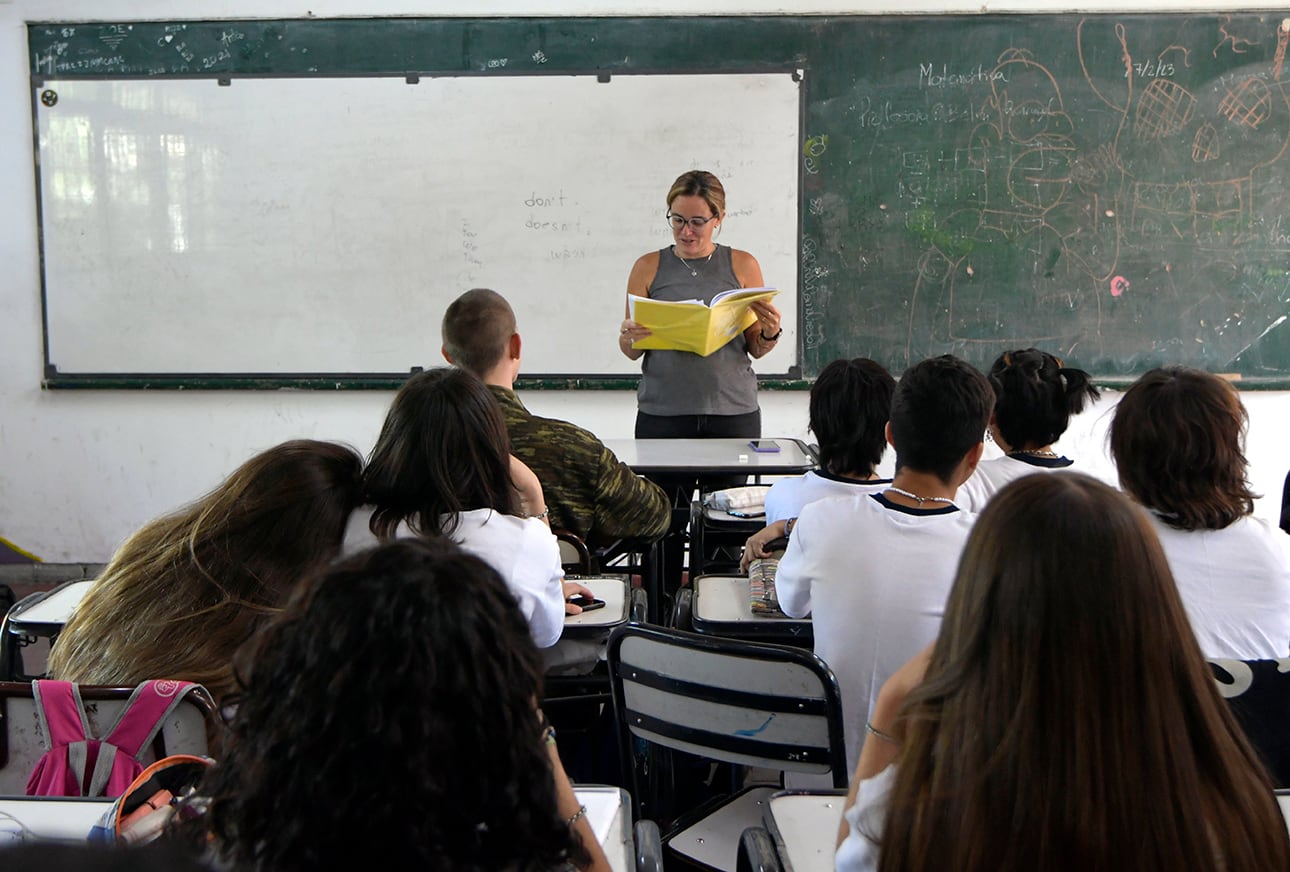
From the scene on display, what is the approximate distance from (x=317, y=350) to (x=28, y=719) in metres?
3.59

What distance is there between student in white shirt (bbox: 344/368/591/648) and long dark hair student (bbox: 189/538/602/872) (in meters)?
1.09

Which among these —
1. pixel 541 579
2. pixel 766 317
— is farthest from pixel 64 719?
pixel 766 317

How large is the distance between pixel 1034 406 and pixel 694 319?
1211 mm

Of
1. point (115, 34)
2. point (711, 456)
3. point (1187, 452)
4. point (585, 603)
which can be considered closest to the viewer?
point (1187, 452)

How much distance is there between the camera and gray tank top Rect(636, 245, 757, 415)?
405cm

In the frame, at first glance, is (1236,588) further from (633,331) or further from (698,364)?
(698,364)

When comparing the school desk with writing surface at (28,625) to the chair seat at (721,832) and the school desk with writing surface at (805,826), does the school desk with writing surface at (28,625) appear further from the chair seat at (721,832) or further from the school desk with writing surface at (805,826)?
the school desk with writing surface at (805,826)

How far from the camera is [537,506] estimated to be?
8.12 ft

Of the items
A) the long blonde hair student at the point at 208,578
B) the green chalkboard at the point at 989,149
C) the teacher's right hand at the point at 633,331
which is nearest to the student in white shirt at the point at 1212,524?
the long blonde hair student at the point at 208,578

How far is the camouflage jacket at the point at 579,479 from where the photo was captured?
2.75m

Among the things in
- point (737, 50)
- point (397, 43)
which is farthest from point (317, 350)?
point (737, 50)

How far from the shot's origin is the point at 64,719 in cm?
142

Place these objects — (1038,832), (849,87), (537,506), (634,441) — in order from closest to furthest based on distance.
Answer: (1038,832)
(537,506)
(634,441)
(849,87)

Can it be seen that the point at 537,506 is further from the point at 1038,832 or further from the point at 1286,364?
the point at 1286,364
